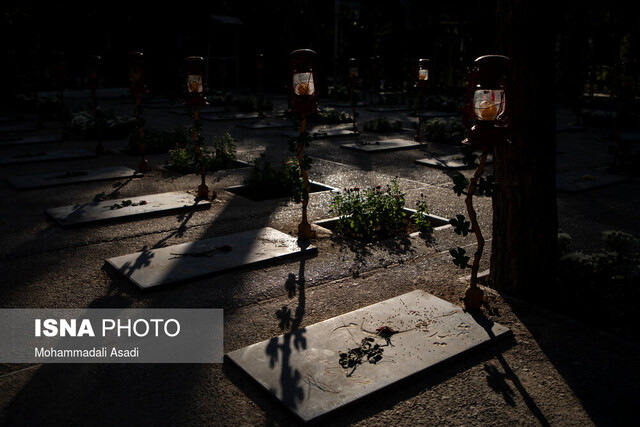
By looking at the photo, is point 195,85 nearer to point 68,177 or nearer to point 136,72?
point 136,72

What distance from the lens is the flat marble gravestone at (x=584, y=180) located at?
25.2ft

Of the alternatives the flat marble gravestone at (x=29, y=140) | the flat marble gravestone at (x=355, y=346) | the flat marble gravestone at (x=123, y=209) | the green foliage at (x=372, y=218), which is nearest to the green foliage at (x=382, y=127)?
the flat marble gravestone at (x=29, y=140)

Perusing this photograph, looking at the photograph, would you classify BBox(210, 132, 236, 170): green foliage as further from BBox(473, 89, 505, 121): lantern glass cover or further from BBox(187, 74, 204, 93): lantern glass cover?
BBox(473, 89, 505, 121): lantern glass cover

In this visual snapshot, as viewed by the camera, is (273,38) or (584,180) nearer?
(584,180)

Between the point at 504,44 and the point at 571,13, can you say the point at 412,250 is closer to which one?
the point at 504,44

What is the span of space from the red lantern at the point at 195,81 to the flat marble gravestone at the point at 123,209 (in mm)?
1151

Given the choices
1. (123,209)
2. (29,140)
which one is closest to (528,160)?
(123,209)

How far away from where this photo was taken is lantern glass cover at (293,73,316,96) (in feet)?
16.9

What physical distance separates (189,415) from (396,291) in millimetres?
2007

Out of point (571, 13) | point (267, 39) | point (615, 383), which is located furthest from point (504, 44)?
point (267, 39)

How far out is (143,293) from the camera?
4203 mm

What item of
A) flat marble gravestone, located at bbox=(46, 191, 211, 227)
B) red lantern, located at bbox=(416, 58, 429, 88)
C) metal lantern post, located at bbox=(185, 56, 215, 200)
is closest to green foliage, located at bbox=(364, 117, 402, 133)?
red lantern, located at bbox=(416, 58, 429, 88)

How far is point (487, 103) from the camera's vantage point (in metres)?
3.51

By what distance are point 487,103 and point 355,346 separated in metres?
1.68
